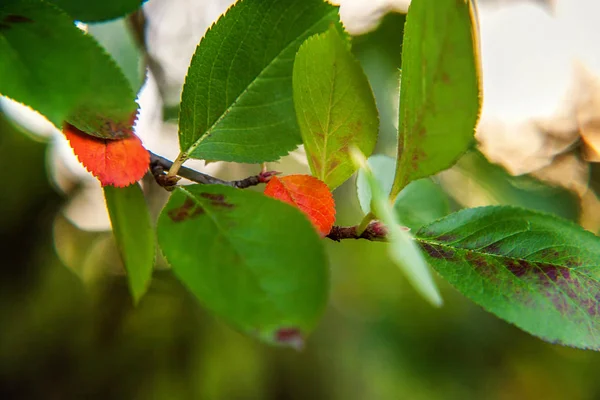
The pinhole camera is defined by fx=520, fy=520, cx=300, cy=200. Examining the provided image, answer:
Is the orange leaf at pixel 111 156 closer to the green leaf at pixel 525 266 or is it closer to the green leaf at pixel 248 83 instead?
the green leaf at pixel 248 83

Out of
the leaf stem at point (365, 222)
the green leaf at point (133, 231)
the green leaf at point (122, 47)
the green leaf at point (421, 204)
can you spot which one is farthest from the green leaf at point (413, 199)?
the green leaf at point (122, 47)

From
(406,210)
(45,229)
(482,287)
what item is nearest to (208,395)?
(45,229)

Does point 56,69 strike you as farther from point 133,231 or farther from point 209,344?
point 209,344

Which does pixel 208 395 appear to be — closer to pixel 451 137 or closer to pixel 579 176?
pixel 579 176

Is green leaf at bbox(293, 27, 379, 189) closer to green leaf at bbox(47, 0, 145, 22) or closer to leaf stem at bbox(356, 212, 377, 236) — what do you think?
leaf stem at bbox(356, 212, 377, 236)

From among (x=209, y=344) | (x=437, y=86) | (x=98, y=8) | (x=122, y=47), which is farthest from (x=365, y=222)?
(x=209, y=344)

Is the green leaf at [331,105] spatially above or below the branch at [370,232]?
above

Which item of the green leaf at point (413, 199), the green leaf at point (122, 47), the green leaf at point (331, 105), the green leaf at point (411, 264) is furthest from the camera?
the green leaf at point (122, 47)

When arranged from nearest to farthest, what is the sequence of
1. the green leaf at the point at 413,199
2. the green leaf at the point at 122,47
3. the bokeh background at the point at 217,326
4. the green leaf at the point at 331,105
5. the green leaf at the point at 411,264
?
the green leaf at the point at 411,264, the green leaf at the point at 331,105, the green leaf at the point at 413,199, the green leaf at the point at 122,47, the bokeh background at the point at 217,326
